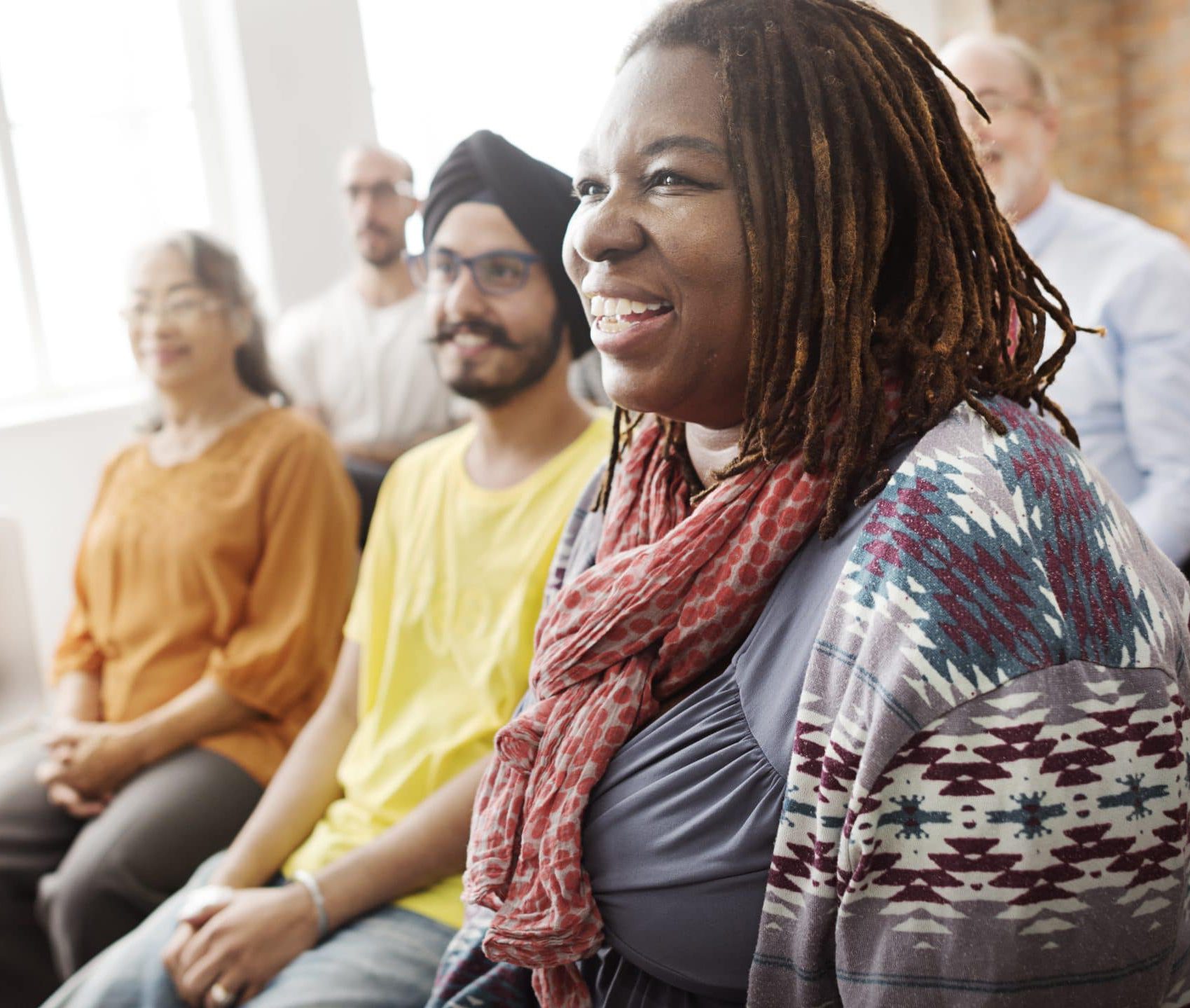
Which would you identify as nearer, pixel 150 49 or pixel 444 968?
pixel 444 968

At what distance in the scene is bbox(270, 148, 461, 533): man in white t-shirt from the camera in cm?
356

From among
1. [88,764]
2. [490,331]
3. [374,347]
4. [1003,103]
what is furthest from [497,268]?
[374,347]

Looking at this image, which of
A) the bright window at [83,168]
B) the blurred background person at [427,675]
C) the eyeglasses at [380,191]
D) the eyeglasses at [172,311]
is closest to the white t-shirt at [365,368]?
the eyeglasses at [380,191]

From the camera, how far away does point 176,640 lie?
228 centimetres

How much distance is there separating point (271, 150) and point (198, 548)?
2.66m

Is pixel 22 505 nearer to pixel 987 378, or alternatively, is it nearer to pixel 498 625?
pixel 498 625

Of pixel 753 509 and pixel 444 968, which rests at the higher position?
pixel 753 509

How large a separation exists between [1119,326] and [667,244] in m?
1.59

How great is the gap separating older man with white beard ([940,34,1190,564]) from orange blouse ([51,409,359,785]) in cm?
144

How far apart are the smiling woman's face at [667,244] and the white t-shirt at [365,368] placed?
253cm

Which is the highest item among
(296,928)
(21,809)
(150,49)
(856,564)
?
(150,49)

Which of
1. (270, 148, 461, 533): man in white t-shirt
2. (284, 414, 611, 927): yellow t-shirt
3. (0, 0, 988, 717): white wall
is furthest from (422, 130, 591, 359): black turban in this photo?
(0, 0, 988, 717): white wall

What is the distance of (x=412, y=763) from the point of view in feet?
5.16

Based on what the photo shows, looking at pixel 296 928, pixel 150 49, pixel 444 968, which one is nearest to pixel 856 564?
pixel 444 968
